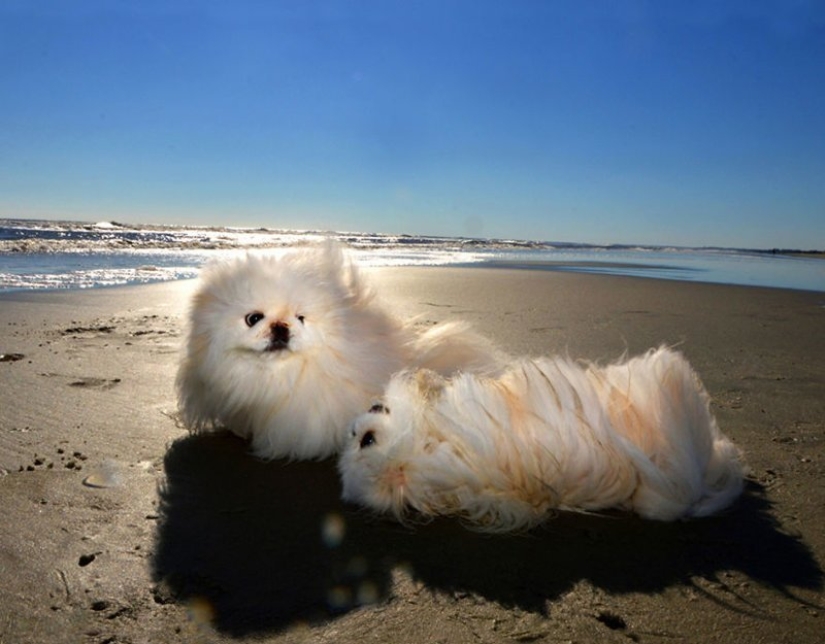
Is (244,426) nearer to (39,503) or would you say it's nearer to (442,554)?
(39,503)

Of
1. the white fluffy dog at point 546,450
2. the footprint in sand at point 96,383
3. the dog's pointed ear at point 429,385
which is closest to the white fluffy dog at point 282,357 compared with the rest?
the dog's pointed ear at point 429,385

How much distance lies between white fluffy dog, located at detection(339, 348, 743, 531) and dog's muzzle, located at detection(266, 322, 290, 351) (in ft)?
2.20

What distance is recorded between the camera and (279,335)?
2637 mm

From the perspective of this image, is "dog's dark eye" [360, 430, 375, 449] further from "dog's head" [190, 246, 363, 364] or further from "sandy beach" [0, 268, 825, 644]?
"dog's head" [190, 246, 363, 364]

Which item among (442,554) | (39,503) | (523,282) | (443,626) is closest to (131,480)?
(39,503)

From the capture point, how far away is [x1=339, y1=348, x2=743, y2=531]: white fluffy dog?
6.53ft

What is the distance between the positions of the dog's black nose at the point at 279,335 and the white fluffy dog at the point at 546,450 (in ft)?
2.20

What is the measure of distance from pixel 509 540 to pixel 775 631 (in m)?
0.67

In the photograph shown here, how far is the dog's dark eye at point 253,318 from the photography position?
8.88 feet

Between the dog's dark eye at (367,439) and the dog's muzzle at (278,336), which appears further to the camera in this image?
the dog's muzzle at (278,336)

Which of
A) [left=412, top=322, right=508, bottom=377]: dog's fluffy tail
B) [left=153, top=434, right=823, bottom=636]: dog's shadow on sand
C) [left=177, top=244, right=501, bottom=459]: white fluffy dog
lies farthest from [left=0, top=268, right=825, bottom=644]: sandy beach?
[left=412, top=322, right=508, bottom=377]: dog's fluffy tail

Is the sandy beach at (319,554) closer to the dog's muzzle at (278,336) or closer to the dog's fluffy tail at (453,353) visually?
the dog's muzzle at (278,336)

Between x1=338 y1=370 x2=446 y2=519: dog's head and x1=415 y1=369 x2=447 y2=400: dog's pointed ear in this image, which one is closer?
x1=338 y1=370 x2=446 y2=519: dog's head

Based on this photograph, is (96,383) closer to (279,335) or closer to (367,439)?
(279,335)
